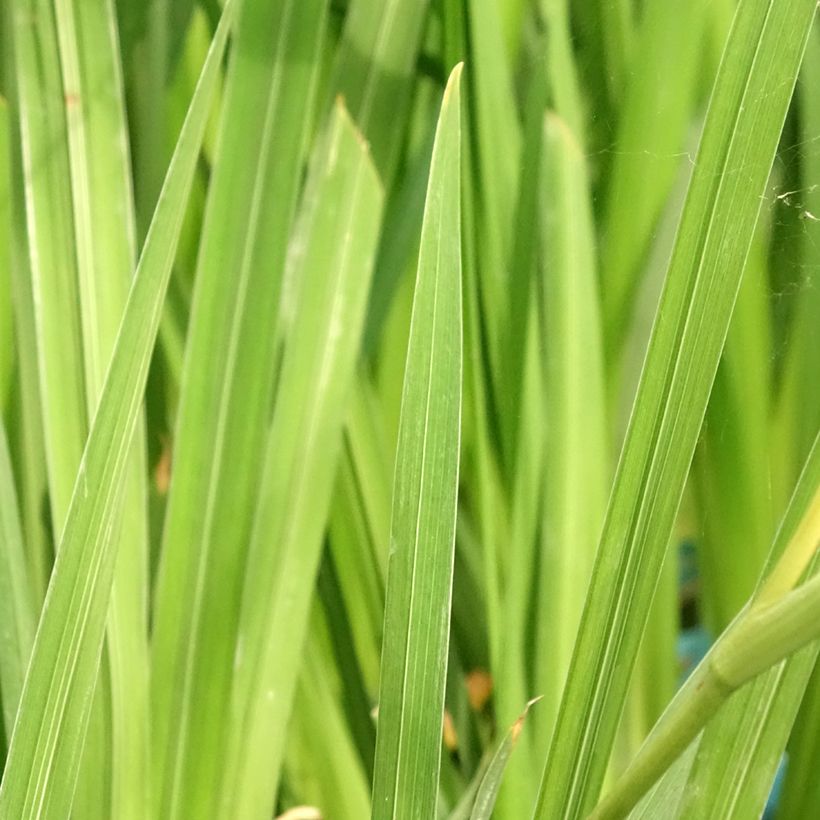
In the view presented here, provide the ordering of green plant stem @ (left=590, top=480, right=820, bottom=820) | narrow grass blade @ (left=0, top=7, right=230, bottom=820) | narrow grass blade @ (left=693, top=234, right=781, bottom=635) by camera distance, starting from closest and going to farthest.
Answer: green plant stem @ (left=590, top=480, right=820, bottom=820)
narrow grass blade @ (left=0, top=7, right=230, bottom=820)
narrow grass blade @ (left=693, top=234, right=781, bottom=635)

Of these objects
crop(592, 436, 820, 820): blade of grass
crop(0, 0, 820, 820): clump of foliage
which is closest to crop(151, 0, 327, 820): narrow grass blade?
crop(0, 0, 820, 820): clump of foliage

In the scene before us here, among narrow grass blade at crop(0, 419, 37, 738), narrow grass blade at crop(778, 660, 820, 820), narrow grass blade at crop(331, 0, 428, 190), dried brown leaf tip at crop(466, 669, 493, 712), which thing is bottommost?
narrow grass blade at crop(778, 660, 820, 820)

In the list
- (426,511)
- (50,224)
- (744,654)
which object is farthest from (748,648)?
(50,224)

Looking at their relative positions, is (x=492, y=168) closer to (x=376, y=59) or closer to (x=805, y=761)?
(x=376, y=59)

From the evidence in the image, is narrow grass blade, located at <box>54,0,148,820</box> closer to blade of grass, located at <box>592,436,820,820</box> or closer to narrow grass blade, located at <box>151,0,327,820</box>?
narrow grass blade, located at <box>151,0,327,820</box>

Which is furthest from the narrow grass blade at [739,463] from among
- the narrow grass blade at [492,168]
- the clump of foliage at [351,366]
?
the narrow grass blade at [492,168]

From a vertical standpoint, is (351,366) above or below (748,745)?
above

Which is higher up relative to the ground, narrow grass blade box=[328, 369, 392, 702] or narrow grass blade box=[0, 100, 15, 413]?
narrow grass blade box=[0, 100, 15, 413]

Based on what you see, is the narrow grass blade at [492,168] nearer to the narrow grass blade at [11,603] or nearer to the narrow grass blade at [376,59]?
the narrow grass blade at [376,59]
